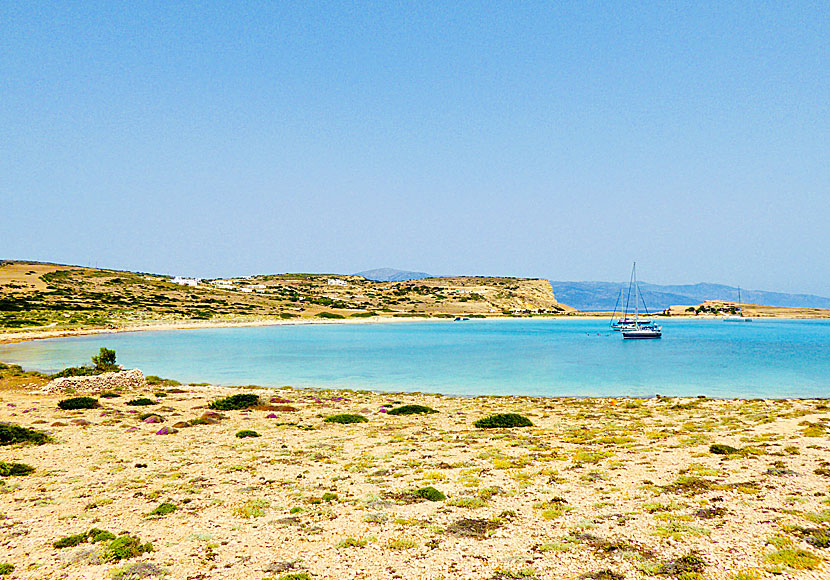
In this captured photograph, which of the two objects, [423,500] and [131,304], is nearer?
[423,500]

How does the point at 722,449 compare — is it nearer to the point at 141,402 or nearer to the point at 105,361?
the point at 141,402

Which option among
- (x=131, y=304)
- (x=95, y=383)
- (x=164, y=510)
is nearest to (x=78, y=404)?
(x=95, y=383)

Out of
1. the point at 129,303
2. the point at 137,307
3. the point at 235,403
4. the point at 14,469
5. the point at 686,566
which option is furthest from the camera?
the point at 129,303

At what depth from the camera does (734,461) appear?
1644 centimetres

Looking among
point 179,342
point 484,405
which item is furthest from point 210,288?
point 484,405

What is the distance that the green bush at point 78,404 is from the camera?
27.0 metres

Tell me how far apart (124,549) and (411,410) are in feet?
60.7

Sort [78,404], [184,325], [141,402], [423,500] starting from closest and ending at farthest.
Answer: [423,500] → [78,404] → [141,402] → [184,325]

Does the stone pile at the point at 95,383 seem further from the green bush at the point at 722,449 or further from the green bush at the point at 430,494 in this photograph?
the green bush at the point at 722,449

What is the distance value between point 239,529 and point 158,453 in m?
8.62

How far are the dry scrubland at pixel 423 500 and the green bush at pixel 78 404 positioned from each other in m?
2.78

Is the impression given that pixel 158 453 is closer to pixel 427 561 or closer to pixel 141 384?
pixel 427 561

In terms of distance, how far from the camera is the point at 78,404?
89.8 feet

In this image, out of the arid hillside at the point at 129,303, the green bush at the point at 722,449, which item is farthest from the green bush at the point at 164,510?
the arid hillside at the point at 129,303
